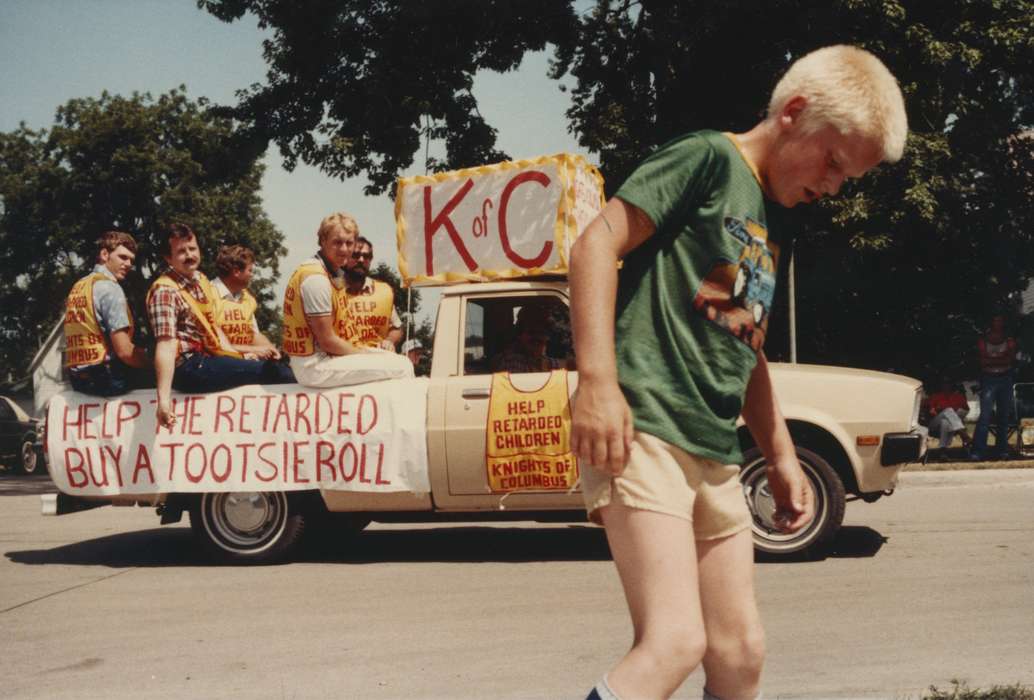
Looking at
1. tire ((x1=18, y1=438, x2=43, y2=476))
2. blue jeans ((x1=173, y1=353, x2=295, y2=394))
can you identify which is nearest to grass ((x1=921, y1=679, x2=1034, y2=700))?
blue jeans ((x1=173, y1=353, x2=295, y2=394))

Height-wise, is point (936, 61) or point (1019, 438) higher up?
point (936, 61)

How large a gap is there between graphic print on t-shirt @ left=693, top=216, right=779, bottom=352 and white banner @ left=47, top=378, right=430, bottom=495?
4.41 metres

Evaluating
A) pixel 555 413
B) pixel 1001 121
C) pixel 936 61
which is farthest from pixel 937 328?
pixel 555 413

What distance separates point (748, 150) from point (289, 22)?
1737 centimetres

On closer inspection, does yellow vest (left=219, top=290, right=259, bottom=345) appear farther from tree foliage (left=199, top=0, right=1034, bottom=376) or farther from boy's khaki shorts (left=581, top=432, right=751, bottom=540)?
tree foliage (left=199, top=0, right=1034, bottom=376)

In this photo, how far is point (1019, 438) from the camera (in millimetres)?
14000

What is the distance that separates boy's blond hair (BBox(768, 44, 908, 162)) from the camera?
2.16 meters

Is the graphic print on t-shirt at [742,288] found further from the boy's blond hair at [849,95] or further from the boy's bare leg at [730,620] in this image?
the boy's bare leg at [730,620]

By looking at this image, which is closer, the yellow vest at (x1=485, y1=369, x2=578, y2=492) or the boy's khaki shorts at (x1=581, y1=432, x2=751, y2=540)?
the boy's khaki shorts at (x1=581, y1=432, x2=751, y2=540)

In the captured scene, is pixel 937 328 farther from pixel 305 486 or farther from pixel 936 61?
pixel 305 486

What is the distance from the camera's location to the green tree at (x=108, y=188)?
125 ft

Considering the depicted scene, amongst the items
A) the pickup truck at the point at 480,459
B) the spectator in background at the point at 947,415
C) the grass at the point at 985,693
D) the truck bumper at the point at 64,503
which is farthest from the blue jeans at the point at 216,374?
the spectator in background at the point at 947,415

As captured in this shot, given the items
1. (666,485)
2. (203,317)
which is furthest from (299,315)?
(666,485)

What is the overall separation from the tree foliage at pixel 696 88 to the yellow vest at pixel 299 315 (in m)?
9.77
